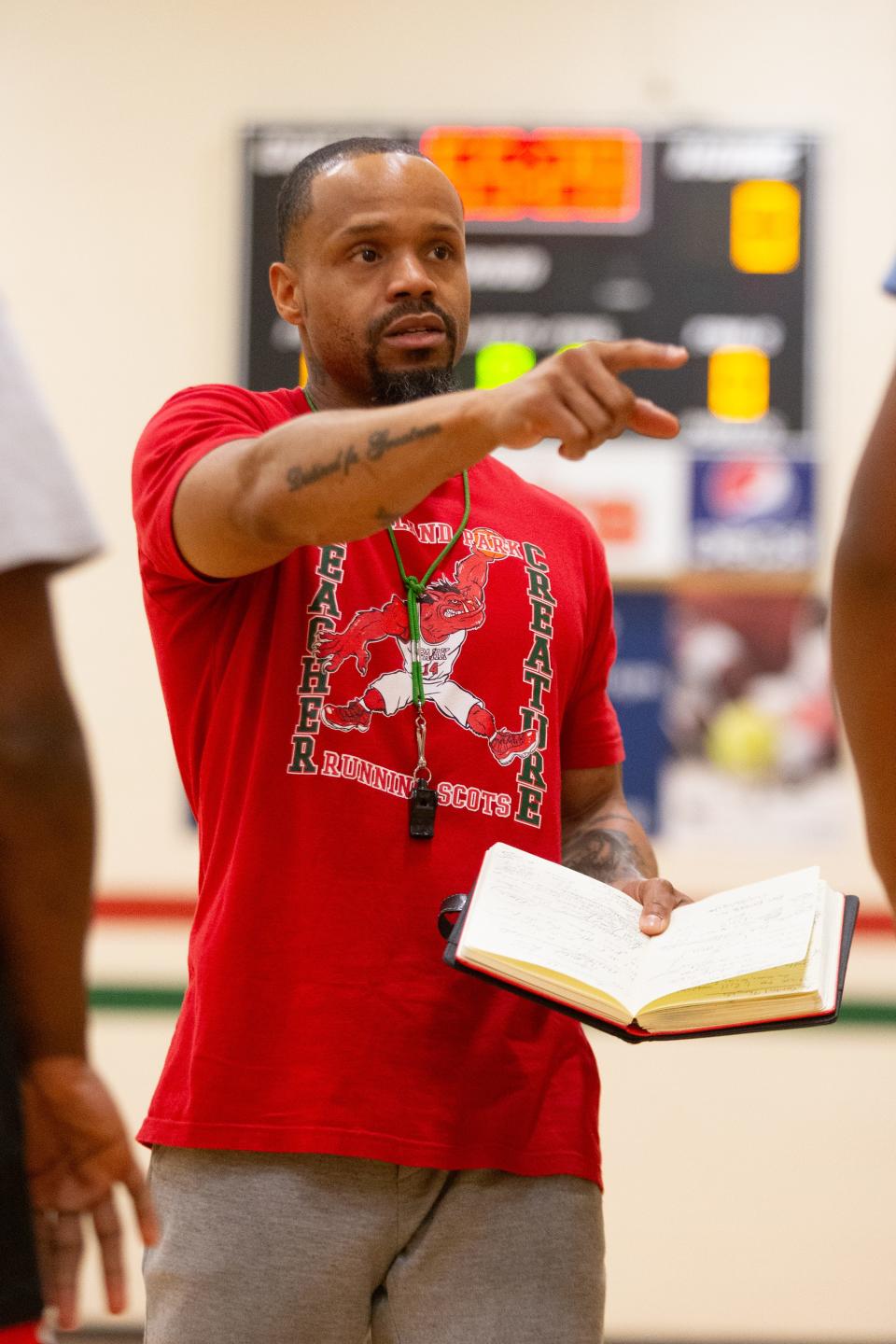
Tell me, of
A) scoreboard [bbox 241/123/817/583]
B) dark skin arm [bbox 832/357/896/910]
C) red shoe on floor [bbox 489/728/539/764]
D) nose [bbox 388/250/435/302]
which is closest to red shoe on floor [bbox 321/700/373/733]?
red shoe on floor [bbox 489/728/539/764]

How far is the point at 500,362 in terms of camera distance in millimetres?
3873

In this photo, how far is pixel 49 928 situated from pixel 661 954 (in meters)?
0.72

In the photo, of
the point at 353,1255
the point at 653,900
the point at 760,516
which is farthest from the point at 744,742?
the point at 353,1255

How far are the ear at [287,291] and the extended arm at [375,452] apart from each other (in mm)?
459

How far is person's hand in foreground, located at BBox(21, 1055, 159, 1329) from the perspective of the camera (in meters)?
1.27

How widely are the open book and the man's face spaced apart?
62cm

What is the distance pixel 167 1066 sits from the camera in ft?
5.63

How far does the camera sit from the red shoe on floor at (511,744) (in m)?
1.80

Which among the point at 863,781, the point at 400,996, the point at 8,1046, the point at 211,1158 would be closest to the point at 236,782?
the point at 400,996

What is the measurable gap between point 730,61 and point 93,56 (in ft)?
5.54

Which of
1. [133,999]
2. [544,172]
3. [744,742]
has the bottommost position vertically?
[133,999]

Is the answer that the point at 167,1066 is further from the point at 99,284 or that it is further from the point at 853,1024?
the point at 99,284

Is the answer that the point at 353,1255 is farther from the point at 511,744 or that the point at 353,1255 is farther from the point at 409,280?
the point at 409,280

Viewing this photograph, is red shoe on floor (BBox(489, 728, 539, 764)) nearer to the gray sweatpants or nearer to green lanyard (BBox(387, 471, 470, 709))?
green lanyard (BBox(387, 471, 470, 709))
